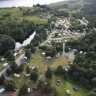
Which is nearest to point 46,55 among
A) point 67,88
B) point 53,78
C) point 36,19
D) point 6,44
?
point 53,78

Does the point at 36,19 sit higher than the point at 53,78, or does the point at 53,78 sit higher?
the point at 36,19

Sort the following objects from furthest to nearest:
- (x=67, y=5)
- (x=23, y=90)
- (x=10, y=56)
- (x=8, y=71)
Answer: (x=67, y=5) → (x=10, y=56) → (x=8, y=71) → (x=23, y=90)

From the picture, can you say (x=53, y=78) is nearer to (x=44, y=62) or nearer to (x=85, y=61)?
(x=44, y=62)

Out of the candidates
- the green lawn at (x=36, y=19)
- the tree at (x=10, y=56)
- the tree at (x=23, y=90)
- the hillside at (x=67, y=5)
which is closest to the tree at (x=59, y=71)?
the tree at (x=23, y=90)

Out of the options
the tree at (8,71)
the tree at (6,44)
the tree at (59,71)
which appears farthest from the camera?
the tree at (6,44)

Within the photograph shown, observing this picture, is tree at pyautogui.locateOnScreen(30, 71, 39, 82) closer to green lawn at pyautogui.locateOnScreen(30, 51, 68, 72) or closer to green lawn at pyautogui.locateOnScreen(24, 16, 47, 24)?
green lawn at pyautogui.locateOnScreen(30, 51, 68, 72)

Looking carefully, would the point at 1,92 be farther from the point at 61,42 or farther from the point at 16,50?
the point at 61,42

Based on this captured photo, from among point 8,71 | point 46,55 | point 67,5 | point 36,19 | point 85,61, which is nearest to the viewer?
point 8,71

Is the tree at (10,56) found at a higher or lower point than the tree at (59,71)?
higher

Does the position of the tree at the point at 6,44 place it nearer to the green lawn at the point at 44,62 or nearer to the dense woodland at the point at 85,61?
the green lawn at the point at 44,62
